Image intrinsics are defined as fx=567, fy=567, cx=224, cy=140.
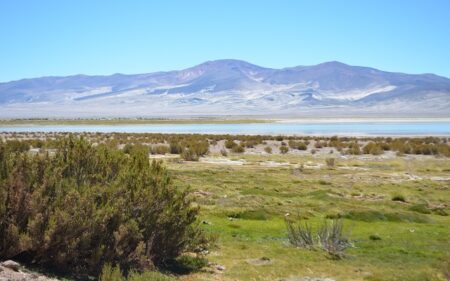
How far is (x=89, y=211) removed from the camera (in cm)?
830

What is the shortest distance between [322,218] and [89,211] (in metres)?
10.1

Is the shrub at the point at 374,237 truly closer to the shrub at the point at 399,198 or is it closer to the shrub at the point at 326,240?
the shrub at the point at 326,240

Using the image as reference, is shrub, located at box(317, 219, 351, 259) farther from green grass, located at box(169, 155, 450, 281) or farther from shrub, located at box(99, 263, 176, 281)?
shrub, located at box(99, 263, 176, 281)

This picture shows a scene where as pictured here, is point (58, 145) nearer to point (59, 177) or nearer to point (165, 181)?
point (59, 177)

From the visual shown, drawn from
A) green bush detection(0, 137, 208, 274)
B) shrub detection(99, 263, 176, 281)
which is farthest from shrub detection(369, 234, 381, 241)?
shrub detection(99, 263, 176, 281)

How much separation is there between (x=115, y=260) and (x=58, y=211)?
145 centimetres

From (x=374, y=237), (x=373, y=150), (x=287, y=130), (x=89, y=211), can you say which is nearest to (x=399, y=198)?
(x=374, y=237)

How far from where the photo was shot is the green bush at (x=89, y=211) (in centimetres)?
794

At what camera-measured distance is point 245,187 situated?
22.7m

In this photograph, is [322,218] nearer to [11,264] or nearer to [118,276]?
[118,276]

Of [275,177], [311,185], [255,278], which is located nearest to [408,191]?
[311,185]

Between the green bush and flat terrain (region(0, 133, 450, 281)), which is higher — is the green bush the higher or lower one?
the higher one

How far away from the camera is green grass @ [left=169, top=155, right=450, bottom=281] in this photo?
10.9 meters

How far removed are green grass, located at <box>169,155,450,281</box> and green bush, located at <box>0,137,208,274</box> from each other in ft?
3.48
